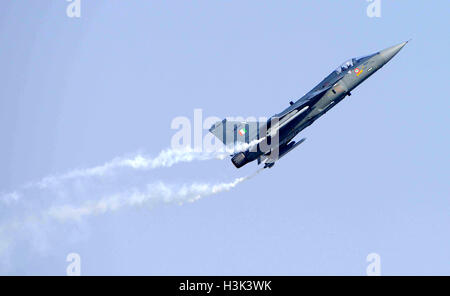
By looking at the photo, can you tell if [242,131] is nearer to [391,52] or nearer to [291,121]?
[291,121]

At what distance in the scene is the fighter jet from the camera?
143ft

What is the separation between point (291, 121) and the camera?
144 feet

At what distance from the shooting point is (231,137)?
145 ft

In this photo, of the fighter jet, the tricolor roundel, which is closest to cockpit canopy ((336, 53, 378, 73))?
the fighter jet

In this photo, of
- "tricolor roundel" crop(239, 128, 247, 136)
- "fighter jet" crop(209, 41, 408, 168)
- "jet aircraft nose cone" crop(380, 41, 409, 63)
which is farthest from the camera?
"jet aircraft nose cone" crop(380, 41, 409, 63)

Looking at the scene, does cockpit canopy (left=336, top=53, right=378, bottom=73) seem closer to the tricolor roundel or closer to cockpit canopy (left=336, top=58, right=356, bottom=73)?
cockpit canopy (left=336, top=58, right=356, bottom=73)

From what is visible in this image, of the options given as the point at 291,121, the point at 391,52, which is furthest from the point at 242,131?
the point at 391,52

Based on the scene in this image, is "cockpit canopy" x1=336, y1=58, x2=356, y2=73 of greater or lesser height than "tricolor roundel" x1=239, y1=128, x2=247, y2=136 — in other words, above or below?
above

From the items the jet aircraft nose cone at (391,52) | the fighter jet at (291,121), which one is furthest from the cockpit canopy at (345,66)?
the jet aircraft nose cone at (391,52)

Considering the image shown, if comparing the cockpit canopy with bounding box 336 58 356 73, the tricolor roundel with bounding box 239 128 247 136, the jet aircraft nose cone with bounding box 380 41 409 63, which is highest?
the jet aircraft nose cone with bounding box 380 41 409 63

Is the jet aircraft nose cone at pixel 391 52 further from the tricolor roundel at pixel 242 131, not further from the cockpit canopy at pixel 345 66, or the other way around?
the tricolor roundel at pixel 242 131

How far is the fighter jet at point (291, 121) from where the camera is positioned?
143ft

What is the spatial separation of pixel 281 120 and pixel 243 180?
3.83m
